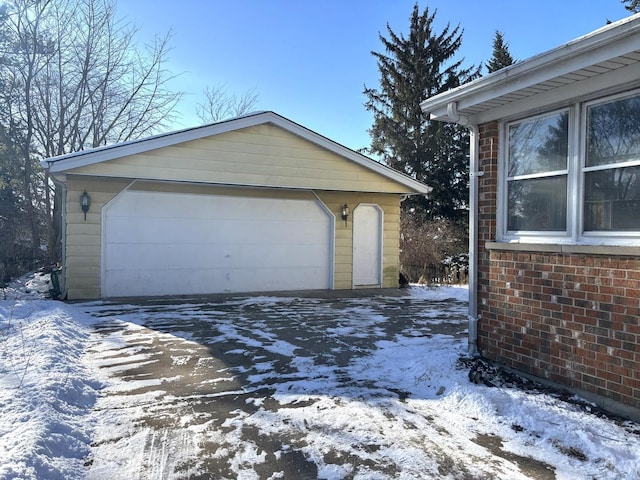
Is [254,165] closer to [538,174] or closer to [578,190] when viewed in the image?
[538,174]

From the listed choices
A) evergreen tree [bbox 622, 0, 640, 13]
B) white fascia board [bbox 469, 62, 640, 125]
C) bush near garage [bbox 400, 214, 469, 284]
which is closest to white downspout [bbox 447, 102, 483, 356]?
white fascia board [bbox 469, 62, 640, 125]

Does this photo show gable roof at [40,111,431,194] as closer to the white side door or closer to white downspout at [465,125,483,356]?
the white side door

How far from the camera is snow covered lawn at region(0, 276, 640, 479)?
2709mm

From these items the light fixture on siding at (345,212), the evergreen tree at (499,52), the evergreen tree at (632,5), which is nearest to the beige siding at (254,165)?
the light fixture on siding at (345,212)

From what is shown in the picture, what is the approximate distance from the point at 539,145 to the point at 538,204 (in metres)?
0.57

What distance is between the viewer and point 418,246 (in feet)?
53.6

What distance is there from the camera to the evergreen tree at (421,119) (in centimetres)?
2217

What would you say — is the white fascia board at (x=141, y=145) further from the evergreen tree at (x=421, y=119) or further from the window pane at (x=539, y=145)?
the evergreen tree at (x=421, y=119)

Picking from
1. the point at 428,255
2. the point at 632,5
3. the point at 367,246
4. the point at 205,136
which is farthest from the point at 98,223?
the point at 632,5

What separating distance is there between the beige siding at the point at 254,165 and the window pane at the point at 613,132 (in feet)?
24.4

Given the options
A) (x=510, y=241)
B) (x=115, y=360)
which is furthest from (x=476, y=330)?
(x=115, y=360)

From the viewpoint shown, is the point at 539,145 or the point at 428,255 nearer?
the point at 539,145

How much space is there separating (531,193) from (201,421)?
3.64m

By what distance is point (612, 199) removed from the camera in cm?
353
